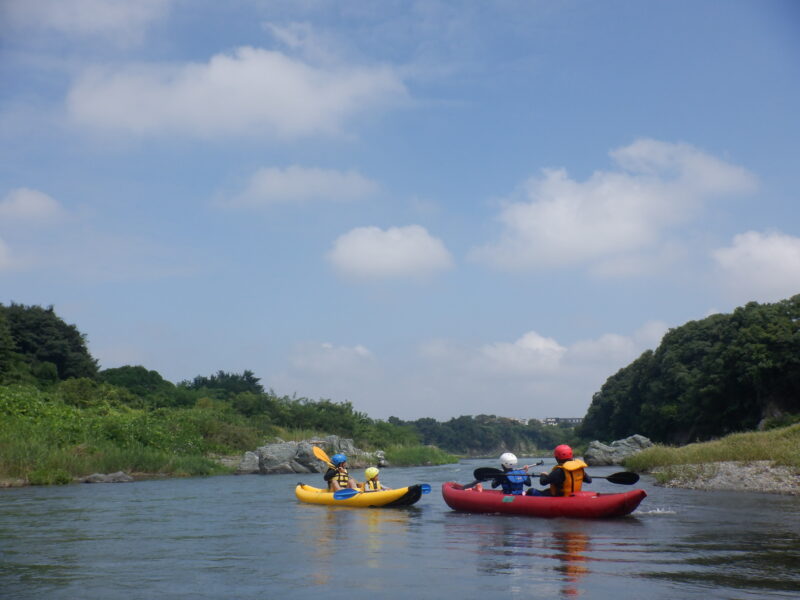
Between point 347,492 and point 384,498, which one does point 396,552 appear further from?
point 347,492

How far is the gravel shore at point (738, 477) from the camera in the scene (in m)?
18.0

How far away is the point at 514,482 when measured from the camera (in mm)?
14711

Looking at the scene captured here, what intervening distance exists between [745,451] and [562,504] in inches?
424

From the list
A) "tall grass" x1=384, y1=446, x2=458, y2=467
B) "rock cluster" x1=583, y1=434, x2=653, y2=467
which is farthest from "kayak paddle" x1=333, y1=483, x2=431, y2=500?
"tall grass" x1=384, y1=446, x2=458, y2=467

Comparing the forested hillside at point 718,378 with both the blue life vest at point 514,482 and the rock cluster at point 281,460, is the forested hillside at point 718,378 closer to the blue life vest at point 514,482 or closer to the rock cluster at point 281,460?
the rock cluster at point 281,460

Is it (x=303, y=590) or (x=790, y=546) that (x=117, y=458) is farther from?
(x=790, y=546)

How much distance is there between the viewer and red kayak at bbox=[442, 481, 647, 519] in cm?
1308

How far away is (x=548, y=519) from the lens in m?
13.6

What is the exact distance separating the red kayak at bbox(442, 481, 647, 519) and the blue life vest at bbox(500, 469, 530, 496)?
21 centimetres

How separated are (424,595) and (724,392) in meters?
37.9

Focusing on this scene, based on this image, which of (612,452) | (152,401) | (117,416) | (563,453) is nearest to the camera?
(563,453)

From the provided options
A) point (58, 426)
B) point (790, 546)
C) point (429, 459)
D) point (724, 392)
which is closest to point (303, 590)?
point (790, 546)

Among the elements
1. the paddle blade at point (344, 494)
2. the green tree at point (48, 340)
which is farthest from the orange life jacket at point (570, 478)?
the green tree at point (48, 340)

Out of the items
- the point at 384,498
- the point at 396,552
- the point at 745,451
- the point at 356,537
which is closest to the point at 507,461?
the point at 384,498
